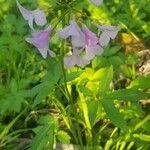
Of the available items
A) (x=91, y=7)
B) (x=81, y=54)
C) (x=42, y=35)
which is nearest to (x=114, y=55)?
(x=91, y=7)

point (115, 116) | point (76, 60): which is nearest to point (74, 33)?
point (76, 60)

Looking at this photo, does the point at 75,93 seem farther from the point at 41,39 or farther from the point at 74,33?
the point at 74,33

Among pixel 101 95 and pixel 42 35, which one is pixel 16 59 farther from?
pixel 42 35

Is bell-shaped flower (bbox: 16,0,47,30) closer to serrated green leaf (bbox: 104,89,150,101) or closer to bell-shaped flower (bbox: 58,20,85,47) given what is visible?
bell-shaped flower (bbox: 58,20,85,47)

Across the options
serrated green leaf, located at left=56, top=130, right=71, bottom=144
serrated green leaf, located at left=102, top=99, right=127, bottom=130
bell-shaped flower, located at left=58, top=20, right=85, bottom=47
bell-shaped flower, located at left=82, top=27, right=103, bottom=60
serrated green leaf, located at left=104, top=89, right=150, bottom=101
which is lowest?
serrated green leaf, located at left=56, top=130, right=71, bottom=144

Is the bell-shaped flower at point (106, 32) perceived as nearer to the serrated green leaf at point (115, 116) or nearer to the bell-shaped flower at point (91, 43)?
the bell-shaped flower at point (91, 43)

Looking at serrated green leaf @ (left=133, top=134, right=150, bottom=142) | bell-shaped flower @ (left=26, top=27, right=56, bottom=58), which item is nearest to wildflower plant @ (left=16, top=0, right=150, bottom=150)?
bell-shaped flower @ (left=26, top=27, right=56, bottom=58)
